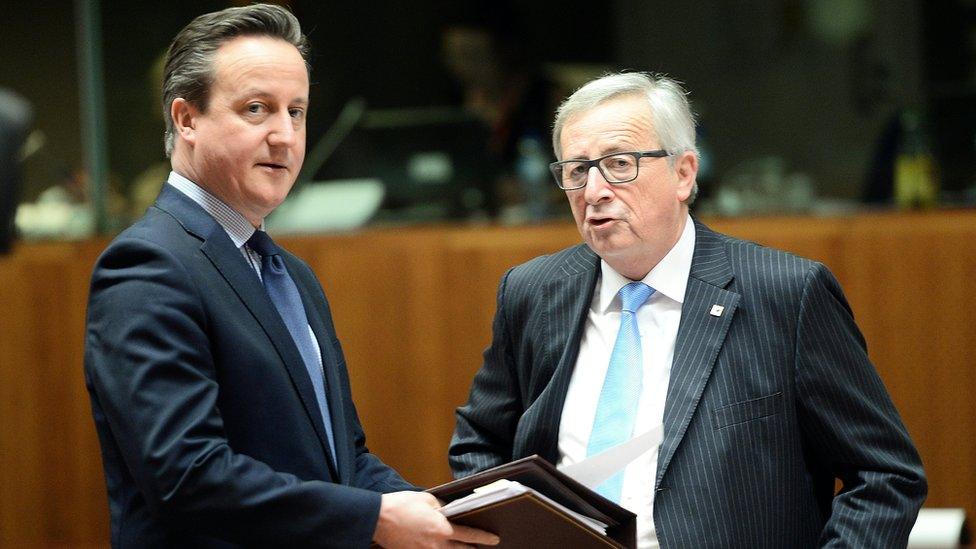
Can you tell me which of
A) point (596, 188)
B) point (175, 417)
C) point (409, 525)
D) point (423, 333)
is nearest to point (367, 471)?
point (409, 525)

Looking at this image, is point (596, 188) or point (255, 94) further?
point (596, 188)

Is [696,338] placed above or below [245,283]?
below

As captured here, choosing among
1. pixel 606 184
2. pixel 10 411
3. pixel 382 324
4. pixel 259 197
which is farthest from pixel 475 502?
pixel 10 411

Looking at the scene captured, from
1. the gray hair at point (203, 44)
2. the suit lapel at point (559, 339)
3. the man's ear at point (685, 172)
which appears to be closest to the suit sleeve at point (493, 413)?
the suit lapel at point (559, 339)

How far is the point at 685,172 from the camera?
2508 mm

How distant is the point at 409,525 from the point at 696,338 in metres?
0.72

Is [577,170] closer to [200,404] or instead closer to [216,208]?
[216,208]

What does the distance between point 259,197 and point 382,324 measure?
2.56 meters

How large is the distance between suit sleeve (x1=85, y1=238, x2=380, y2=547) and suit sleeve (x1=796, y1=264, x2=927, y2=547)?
919 millimetres

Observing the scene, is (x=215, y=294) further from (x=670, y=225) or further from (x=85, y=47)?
(x=85, y=47)

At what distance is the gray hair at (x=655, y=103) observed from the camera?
8.06 ft

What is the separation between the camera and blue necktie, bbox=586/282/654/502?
7.65 feet

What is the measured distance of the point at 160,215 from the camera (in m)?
1.95

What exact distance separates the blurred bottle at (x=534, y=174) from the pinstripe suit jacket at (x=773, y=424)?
2338mm
